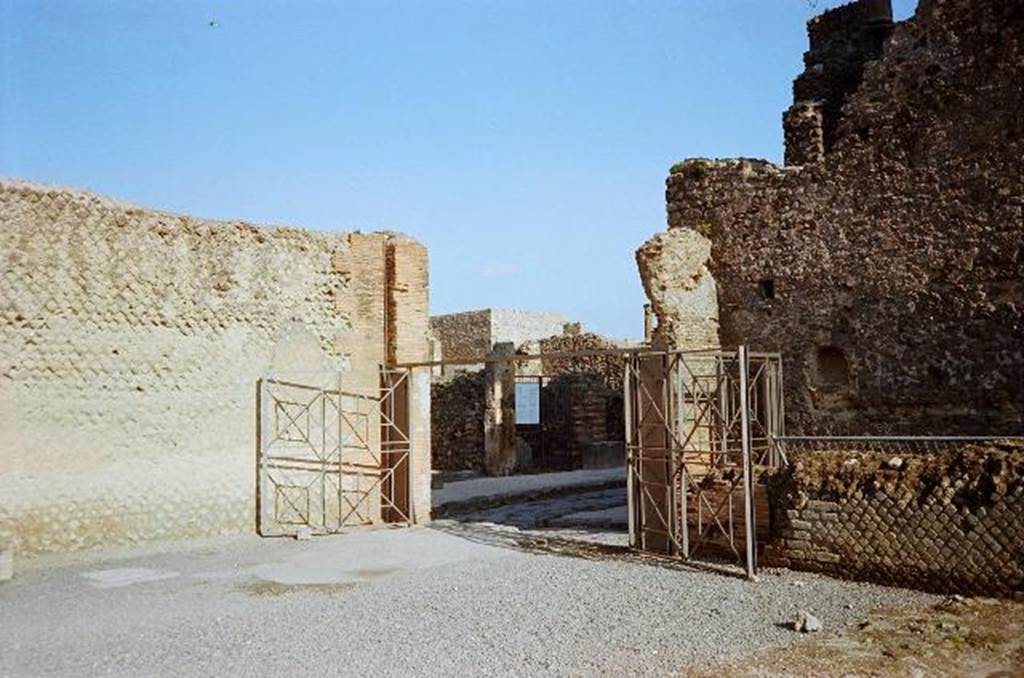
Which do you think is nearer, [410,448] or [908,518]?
[908,518]

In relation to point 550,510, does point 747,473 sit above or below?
above

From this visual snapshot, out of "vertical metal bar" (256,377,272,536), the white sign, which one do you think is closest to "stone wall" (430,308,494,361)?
the white sign

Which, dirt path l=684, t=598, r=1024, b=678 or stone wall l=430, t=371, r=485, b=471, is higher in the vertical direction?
stone wall l=430, t=371, r=485, b=471

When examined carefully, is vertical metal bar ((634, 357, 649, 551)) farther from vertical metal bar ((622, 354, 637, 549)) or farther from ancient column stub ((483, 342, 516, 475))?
ancient column stub ((483, 342, 516, 475))

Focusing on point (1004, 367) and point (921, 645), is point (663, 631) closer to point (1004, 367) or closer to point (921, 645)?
point (921, 645)

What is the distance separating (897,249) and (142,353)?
388 inches

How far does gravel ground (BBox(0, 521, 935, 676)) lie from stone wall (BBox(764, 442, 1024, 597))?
0.31 metres

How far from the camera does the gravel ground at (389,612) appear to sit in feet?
22.1

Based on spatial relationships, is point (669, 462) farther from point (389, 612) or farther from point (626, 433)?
point (389, 612)

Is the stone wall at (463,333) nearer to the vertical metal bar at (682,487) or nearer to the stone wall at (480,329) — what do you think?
the stone wall at (480,329)

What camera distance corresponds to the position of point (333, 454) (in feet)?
43.8

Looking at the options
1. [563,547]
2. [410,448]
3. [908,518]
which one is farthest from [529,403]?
[908,518]

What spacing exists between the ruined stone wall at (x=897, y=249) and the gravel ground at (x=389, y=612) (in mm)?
4217

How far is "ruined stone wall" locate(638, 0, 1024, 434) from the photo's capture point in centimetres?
1187
